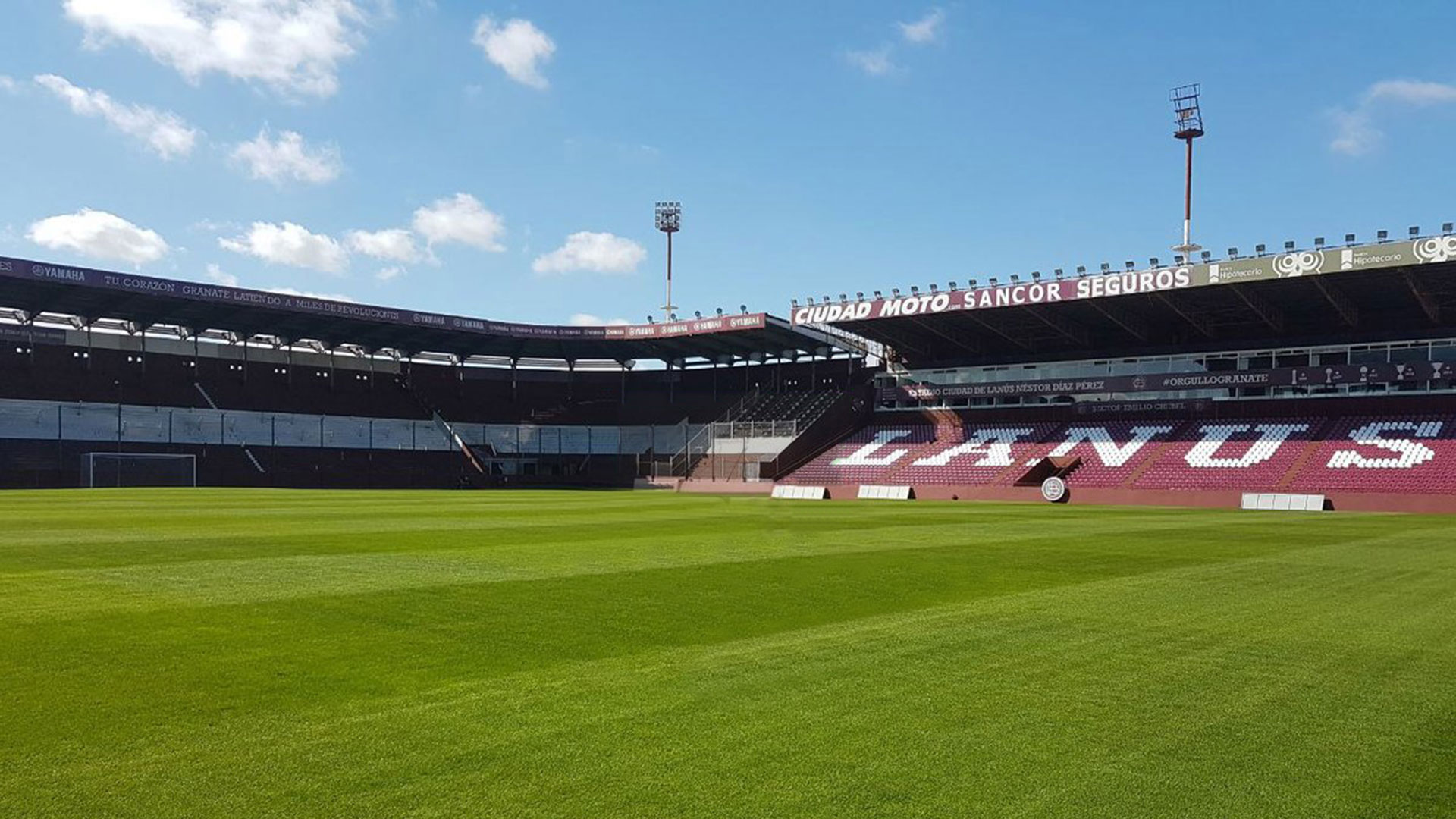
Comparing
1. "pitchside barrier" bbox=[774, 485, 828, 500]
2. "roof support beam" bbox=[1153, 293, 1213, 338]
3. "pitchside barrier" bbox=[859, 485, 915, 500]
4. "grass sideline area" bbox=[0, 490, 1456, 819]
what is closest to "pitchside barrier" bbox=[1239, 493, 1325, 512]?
"roof support beam" bbox=[1153, 293, 1213, 338]

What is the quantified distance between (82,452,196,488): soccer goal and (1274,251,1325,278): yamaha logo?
189 feet

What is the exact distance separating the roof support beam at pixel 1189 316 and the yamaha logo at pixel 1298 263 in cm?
649

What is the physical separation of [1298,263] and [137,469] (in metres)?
59.9

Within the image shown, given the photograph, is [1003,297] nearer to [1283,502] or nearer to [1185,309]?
[1185,309]

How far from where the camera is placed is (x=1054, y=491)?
147 ft

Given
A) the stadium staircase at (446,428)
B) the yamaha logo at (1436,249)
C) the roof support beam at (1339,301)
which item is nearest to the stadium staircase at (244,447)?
the stadium staircase at (446,428)

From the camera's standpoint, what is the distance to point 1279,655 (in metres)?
8.23

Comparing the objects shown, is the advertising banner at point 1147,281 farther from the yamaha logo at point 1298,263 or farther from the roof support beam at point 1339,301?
the roof support beam at point 1339,301

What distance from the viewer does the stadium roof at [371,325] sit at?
5394 centimetres

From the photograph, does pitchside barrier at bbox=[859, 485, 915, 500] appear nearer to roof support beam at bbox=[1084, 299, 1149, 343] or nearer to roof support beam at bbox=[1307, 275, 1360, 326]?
roof support beam at bbox=[1084, 299, 1149, 343]

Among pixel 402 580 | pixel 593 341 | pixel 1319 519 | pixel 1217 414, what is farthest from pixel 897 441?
pixel 402 580

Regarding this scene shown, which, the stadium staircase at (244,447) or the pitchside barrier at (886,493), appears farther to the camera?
the stadium staircase at (244,447)

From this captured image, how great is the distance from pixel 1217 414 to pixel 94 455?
60.4m


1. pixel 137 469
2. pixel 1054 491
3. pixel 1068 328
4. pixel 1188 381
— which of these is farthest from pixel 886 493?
pixel 137 469
